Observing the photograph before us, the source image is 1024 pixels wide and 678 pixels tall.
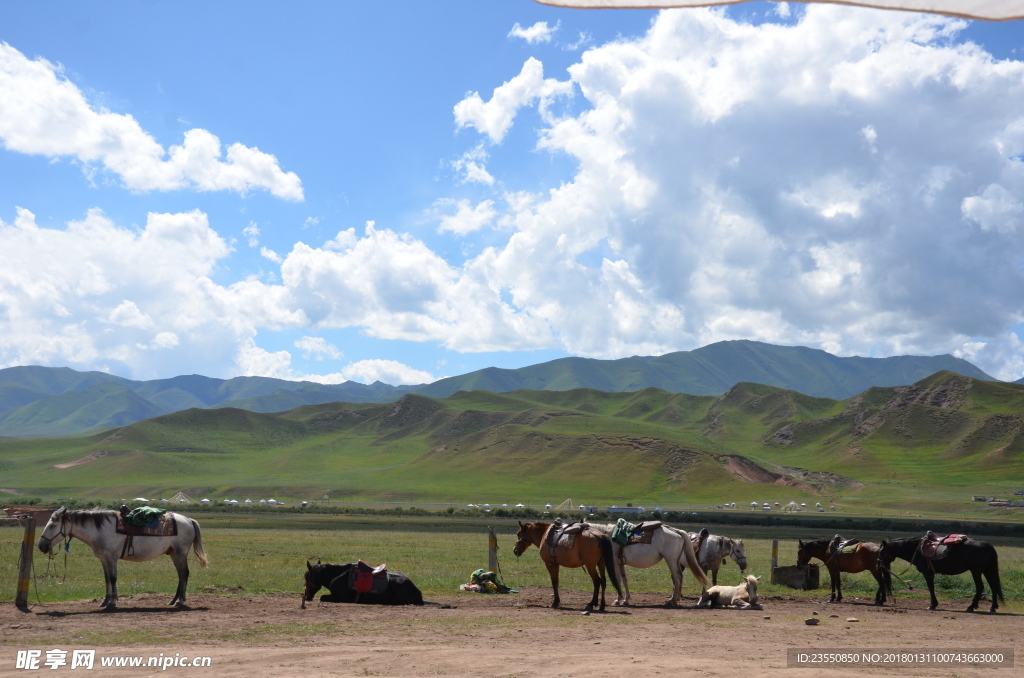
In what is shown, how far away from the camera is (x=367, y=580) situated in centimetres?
1742

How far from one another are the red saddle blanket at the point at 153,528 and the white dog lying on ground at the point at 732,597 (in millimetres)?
12122

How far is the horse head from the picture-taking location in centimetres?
1563

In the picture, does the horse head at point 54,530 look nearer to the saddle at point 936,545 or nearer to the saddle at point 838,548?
the saddle at point 838,548

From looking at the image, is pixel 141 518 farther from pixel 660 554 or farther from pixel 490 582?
pixel 660 554


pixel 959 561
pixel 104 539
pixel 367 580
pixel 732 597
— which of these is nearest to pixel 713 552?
pixel 732 597

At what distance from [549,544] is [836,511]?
10303 centimetres

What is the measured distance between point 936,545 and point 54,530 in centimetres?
2023

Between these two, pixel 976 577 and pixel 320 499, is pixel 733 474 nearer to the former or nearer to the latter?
pixel 320 499

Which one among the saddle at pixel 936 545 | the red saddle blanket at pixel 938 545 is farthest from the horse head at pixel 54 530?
the red saddle blanket at pixel 938 545

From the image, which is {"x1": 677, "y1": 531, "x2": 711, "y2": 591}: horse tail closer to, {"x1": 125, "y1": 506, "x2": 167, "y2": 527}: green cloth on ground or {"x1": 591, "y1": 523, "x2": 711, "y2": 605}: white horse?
{"x1": 591, "y1": 523, "x2": 711, "y2": 605}: white horse

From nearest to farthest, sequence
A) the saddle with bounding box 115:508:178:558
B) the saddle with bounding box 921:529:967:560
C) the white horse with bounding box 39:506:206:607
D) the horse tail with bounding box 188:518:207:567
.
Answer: the white horse with bounding box 39:506:206:607 < the saddle with bounding box 115:508:178:558 < the horse tail with bounding box 188:518:207:567 < the saddle with bounding box 921:529:967:560

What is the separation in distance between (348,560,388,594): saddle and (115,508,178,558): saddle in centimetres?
397

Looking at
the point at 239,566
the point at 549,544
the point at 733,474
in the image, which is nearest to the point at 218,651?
the point at 549,544

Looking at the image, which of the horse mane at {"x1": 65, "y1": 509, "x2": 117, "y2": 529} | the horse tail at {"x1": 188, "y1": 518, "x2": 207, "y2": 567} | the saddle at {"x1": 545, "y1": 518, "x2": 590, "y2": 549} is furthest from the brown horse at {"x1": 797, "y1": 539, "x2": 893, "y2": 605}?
the horse mane at {"x1": 65, "y1": 509, "x2": 117, "y2": 529}
